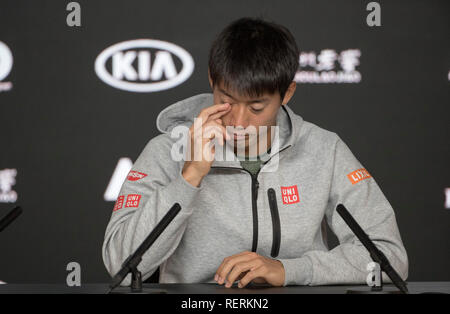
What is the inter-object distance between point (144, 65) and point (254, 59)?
4.89 ft

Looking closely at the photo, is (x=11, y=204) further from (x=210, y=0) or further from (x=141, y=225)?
(x=141, y=225)

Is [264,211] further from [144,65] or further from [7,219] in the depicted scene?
[144,65]

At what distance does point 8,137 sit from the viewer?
112 inches

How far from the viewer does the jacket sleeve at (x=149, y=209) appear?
1293 mm

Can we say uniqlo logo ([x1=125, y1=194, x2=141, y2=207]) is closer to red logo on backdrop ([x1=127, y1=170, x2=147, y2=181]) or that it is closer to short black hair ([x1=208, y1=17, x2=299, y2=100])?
red logo on backdrop ([x1=127, y1=170, x2=147, y2=181])

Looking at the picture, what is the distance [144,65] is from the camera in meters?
2.81

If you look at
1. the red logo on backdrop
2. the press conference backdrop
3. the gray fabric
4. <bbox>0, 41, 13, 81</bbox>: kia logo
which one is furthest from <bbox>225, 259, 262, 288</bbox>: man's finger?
<bbox>0, 41, 13, 81</bbox>: kia logo

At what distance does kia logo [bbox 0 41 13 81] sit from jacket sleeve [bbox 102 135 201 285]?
1616mm

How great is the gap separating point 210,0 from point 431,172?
1.44m

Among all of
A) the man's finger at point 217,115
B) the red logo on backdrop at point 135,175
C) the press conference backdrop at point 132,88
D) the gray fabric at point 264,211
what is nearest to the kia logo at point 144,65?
the press conference backdrop at point 132,88

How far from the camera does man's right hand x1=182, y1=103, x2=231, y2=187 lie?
4.26 ft

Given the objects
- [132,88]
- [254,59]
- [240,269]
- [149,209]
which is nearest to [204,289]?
[240,269]

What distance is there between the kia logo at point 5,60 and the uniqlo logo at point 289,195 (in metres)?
1.90

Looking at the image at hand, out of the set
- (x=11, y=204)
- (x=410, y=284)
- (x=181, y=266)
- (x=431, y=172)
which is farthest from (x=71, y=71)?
(x=410, y=284)
